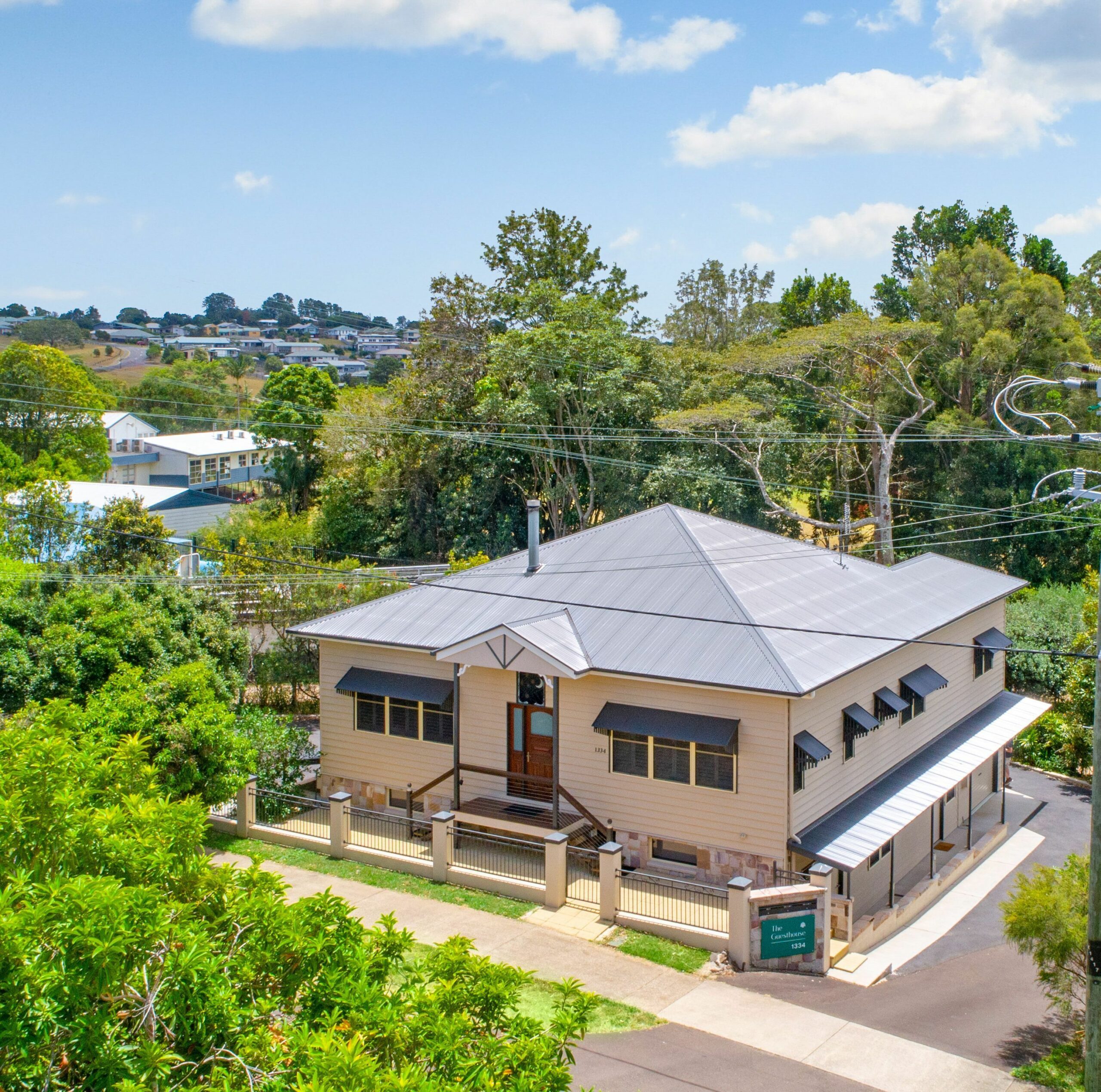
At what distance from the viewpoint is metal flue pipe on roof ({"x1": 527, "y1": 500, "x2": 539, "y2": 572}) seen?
24766 mm

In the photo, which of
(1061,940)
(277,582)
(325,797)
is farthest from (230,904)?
(277,582)

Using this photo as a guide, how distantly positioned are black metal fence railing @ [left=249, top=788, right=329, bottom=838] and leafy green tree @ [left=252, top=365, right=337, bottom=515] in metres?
36.4

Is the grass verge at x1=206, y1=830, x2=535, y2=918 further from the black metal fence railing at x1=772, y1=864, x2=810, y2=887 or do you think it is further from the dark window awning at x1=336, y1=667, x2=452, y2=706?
the black metal fence railing at x1=772, y1=864, x2=810, y2=887

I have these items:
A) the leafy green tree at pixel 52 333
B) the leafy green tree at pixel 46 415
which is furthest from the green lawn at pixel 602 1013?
the leafy green tree at pixel 52 333

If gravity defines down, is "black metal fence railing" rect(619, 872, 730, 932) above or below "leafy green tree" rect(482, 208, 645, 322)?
below

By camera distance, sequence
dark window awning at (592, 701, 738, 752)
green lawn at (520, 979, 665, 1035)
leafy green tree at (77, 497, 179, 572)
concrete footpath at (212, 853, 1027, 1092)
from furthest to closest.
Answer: leafy green tree at (77, 497, 179, 572), dark window awning at (592, 701, 738, 752), green lawn at (520, 979, 665, 1035), concrete footpath at (212, 853, 1027, 1092)

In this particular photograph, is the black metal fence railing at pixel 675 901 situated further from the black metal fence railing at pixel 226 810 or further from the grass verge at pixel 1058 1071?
the black metal fence railing at pixel 226 810

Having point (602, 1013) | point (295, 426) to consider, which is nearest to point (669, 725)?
point (602, 1013)

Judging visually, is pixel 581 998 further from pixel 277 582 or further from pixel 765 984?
pixel 277 582

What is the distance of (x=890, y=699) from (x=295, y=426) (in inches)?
1716

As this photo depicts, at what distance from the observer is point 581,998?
7465mm

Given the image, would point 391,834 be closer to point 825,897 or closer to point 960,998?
point 825,897

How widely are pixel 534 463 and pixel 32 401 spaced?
37393 millimetres

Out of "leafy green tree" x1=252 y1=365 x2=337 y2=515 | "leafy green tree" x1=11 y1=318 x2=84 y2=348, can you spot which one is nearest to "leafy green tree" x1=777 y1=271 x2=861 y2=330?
"leafy green tree" x1=252 y1=365 x2=337 y2=515
